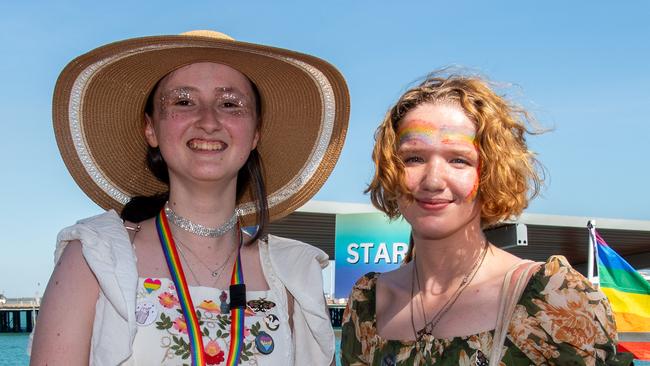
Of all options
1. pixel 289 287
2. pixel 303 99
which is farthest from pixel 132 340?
pixel 303 99

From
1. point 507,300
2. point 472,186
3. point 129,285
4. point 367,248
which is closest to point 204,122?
point 129,285

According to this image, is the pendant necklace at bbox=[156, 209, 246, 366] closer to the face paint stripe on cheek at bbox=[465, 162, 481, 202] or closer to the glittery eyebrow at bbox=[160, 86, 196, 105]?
the glittery eyebrow at bbox=[160, 86, 196, 105]

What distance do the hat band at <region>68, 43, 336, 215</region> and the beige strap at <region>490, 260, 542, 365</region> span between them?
1.17m

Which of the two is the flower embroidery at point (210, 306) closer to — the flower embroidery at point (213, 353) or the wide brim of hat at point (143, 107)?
the flower embroidery at point (213, 353)

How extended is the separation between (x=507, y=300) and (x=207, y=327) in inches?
41.7

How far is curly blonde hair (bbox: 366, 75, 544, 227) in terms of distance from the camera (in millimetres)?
3104

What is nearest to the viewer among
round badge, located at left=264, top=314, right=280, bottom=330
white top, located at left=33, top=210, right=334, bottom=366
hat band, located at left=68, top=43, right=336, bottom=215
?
white top, located at left=33, top=210, right=334, bottom=366

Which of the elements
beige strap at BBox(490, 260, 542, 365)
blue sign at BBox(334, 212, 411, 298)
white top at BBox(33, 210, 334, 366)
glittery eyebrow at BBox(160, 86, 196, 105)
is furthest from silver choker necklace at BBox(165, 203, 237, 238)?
blue sign at BBox(334, 212, 411, 298)

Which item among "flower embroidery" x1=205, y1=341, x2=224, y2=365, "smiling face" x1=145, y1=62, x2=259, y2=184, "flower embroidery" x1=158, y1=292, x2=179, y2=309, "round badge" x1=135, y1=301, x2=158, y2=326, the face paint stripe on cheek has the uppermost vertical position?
"smiling face" x1=145, y1=62, x2=259, y2=184

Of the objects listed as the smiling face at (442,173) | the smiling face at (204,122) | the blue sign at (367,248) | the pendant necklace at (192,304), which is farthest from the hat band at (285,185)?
the blue sign at (367,248)

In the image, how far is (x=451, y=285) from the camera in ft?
10.6

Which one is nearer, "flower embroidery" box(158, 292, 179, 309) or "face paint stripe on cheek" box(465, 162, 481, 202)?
"flower embroidery" box(158, 292, 179, 309)

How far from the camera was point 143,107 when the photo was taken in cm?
356

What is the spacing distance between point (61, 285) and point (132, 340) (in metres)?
0.29
